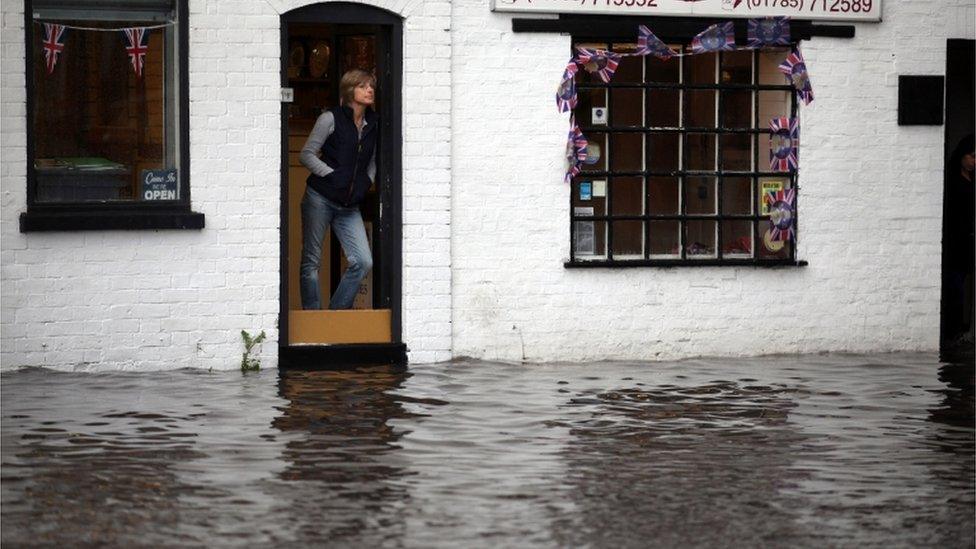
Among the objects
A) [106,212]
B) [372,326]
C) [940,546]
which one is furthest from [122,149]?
[940,546]

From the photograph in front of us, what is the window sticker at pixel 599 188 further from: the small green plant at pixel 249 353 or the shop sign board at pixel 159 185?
the shop sign board at pixel 159 185

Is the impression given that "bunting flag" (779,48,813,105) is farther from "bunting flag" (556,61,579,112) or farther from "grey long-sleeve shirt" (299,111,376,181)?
"grey long-sleeve shirt" (299,111,376,181)

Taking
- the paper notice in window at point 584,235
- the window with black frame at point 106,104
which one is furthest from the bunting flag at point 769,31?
the window with black frame at point 106,104

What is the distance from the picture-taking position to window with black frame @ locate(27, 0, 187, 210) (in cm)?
1289

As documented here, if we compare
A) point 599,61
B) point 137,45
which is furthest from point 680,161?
point 137,45

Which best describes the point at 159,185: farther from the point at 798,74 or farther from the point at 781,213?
the point at 798,74

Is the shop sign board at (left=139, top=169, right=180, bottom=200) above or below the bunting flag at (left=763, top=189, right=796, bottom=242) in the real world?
above

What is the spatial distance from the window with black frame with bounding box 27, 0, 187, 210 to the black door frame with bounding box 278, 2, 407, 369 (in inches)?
32.5

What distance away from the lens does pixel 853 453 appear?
9992 millimetres

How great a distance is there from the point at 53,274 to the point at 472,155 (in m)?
3.18

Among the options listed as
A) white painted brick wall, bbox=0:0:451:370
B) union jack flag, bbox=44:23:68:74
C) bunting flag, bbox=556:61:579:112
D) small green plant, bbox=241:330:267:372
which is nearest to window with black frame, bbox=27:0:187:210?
union jack flag, bbox=44:23:68:74

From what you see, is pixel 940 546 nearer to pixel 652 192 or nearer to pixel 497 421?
pixel 497 421

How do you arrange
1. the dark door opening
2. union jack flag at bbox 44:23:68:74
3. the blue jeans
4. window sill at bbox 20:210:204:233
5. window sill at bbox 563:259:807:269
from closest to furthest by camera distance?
window sill at bbox 20:210:204:233
union jack flag at bbox 44:23:68:74
the blue jeans
window sill at bbox 563:259:807:269
the dark door opening

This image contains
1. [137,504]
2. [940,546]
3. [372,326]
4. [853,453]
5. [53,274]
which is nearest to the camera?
[940,546]
